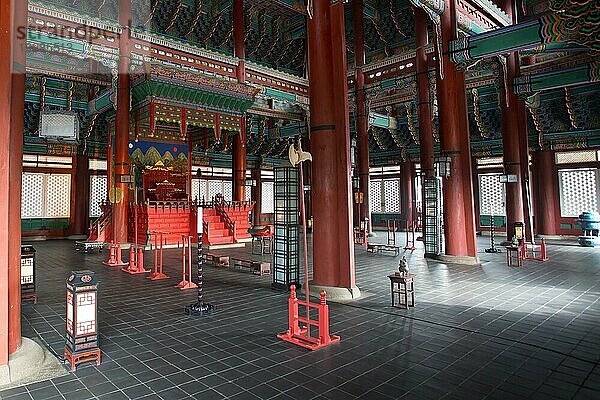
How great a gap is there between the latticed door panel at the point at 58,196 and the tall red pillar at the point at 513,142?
17824 millimetres

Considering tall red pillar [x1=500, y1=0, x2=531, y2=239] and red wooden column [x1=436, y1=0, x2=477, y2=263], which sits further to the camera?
tall red pillar [x1=500, y1=0, x2=531, y2=239]

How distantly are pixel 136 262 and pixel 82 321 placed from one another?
6131 mm

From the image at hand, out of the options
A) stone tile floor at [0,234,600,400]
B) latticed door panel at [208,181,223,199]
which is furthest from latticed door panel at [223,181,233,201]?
stone tile floor at [0,234,600,400]

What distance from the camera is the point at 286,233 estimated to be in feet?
23.4

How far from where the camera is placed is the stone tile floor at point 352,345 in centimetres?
310

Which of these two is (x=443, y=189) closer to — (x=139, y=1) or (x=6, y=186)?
(x=6, y=186)

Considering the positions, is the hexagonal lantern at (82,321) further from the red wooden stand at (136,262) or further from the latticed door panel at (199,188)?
the latticed door panel at (199,188)

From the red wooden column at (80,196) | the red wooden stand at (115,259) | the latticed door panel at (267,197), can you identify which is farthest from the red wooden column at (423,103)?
the red wooden column at (80,196)

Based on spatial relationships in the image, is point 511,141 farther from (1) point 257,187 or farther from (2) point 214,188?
(2) point 214,188

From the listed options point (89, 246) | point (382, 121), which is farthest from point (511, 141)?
point (89, 246)

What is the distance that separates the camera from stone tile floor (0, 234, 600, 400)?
310 centimetres

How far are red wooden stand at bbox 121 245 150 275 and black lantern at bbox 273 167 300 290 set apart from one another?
12.0 feet

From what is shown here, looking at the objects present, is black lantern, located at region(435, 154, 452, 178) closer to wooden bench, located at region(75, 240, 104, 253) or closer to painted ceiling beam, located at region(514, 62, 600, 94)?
painted ceiling beam, located at region(514, 62, 600, 94)

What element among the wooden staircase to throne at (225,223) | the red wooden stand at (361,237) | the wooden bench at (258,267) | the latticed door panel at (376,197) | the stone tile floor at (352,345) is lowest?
the stone tile floor at (352,345)
